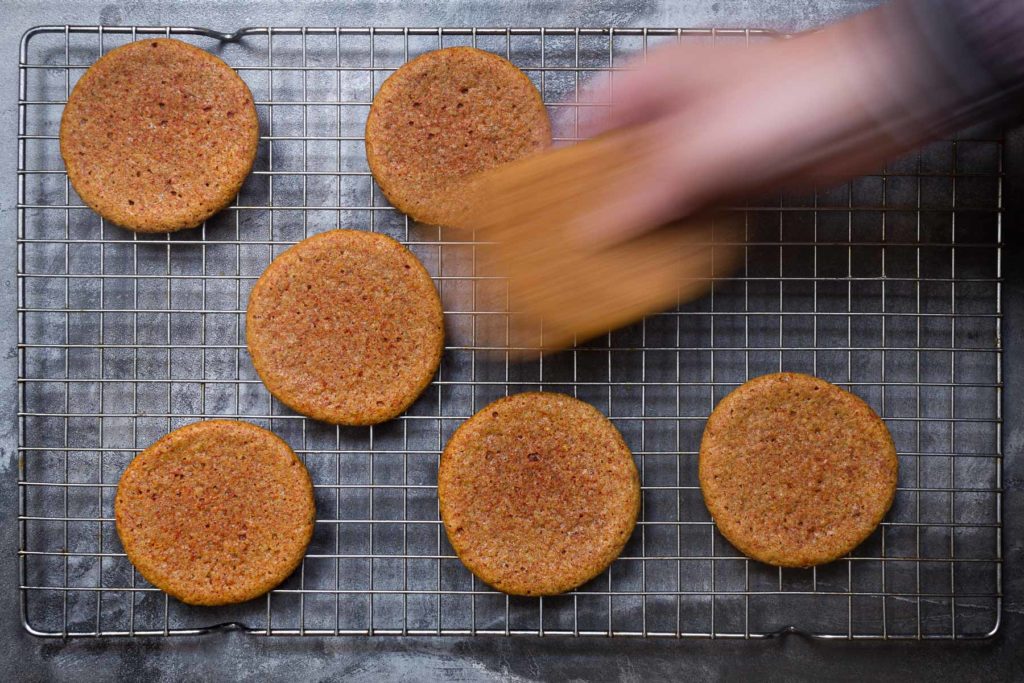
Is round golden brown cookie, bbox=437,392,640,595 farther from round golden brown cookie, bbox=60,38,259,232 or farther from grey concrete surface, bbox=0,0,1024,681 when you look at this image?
round golden brown cookie, bbox=60,38,259,232

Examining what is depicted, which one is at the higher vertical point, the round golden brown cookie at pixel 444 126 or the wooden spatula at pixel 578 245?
the round golden brown cookie at pixel 444 126

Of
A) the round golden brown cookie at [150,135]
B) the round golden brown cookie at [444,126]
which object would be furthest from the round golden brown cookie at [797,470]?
the round golden brown cookie at [150,135]

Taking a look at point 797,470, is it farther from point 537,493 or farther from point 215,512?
point 215,512

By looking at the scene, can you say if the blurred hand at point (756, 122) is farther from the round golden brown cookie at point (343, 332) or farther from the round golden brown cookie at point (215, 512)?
the round golden brown cookie at point (215, 512)

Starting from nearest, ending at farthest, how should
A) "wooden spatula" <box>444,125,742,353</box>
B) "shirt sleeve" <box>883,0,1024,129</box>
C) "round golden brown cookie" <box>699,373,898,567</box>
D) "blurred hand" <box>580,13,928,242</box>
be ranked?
"shirt sleeve" <box>883,0,1024,129</box> → "blurred hand" <box>580,13,928,242</box> → "wooden spatula" <box>444,125,742,353</box> → "round golden brown cookie" <box>699,373,898,567</box>

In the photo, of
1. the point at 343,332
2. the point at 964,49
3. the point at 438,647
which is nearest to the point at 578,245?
the point at 343,332

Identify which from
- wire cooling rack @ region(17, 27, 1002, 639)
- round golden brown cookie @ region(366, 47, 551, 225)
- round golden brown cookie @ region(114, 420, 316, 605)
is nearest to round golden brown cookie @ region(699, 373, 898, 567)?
wire cooling rack @ region(17, 27, 1002, 639)
